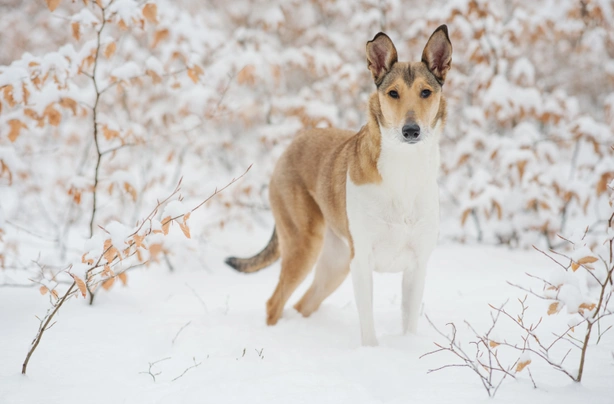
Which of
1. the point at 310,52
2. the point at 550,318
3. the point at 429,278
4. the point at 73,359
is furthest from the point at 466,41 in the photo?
the point at 73,359

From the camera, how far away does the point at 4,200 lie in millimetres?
8258

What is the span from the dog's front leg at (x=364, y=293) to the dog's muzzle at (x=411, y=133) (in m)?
0.76

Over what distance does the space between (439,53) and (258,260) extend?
6.87 ft

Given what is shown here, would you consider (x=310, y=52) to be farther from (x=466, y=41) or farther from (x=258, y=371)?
(x=258, y=371)

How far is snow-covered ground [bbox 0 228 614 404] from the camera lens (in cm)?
205

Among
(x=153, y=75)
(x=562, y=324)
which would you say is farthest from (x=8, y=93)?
(x=562, y=324)

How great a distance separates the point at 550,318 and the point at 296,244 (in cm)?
181

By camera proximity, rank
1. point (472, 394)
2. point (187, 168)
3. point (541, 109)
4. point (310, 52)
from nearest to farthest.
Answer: point (472, 394)
point (541, 109)
point (310, 52)
point (187, 168)

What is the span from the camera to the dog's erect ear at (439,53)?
2857 millimetres

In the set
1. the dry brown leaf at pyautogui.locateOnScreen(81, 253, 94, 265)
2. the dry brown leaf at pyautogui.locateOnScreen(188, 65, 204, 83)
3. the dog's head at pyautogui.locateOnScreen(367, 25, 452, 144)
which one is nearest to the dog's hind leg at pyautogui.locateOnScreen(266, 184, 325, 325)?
the dog's head at pyautogui.locateOnScreen(367, 25, 452, 144)

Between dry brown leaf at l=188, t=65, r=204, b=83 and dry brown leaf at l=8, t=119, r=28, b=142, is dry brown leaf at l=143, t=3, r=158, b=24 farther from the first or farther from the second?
dry brown leaf at l=8, t=119, r=28, b=142

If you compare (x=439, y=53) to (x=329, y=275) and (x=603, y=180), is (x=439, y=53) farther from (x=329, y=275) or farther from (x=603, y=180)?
(x=603, y=180)

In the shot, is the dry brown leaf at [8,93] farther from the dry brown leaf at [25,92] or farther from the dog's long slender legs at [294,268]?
the dog's long slender legs at [294,268]

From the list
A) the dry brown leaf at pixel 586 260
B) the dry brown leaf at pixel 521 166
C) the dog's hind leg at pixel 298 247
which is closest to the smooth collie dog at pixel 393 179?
the dog's hind leg at pixel 298 247
